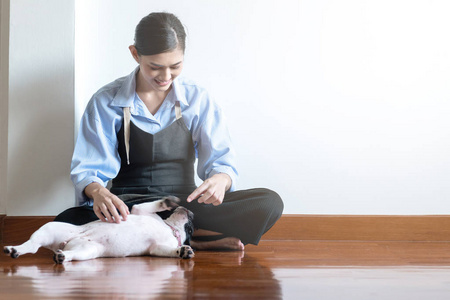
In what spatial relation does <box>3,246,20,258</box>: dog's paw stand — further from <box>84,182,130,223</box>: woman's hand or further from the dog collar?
the dog collar

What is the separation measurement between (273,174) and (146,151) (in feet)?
1.80

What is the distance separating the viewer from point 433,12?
2.04 m

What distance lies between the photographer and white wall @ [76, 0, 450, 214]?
6.66 feet

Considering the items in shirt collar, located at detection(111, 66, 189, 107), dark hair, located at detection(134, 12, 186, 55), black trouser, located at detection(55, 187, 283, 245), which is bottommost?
black trouser, located at detection(55, 187, 283, 245)

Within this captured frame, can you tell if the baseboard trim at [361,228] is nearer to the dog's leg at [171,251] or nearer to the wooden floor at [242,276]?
the wooden floor at [242,276]

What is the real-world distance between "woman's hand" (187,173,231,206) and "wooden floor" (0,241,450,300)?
0.17m

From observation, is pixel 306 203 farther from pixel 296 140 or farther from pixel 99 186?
pixel 99 186

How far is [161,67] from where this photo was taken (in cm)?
162

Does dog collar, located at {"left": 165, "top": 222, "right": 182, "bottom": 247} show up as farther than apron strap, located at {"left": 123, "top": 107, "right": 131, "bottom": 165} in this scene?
No

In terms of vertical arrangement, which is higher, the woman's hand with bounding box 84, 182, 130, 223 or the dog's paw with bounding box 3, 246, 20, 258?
the woman's hand with bounding box 84, 182, 130, 223

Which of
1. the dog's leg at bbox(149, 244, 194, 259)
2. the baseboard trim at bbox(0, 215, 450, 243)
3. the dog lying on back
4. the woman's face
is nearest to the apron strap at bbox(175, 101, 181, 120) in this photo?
the woman's face

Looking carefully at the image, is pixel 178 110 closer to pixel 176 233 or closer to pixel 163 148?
pixel 163 148

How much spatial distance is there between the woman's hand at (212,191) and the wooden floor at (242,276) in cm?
17

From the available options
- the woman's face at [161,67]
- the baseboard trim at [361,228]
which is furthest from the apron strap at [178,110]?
the baseboard trim at [361,228]
